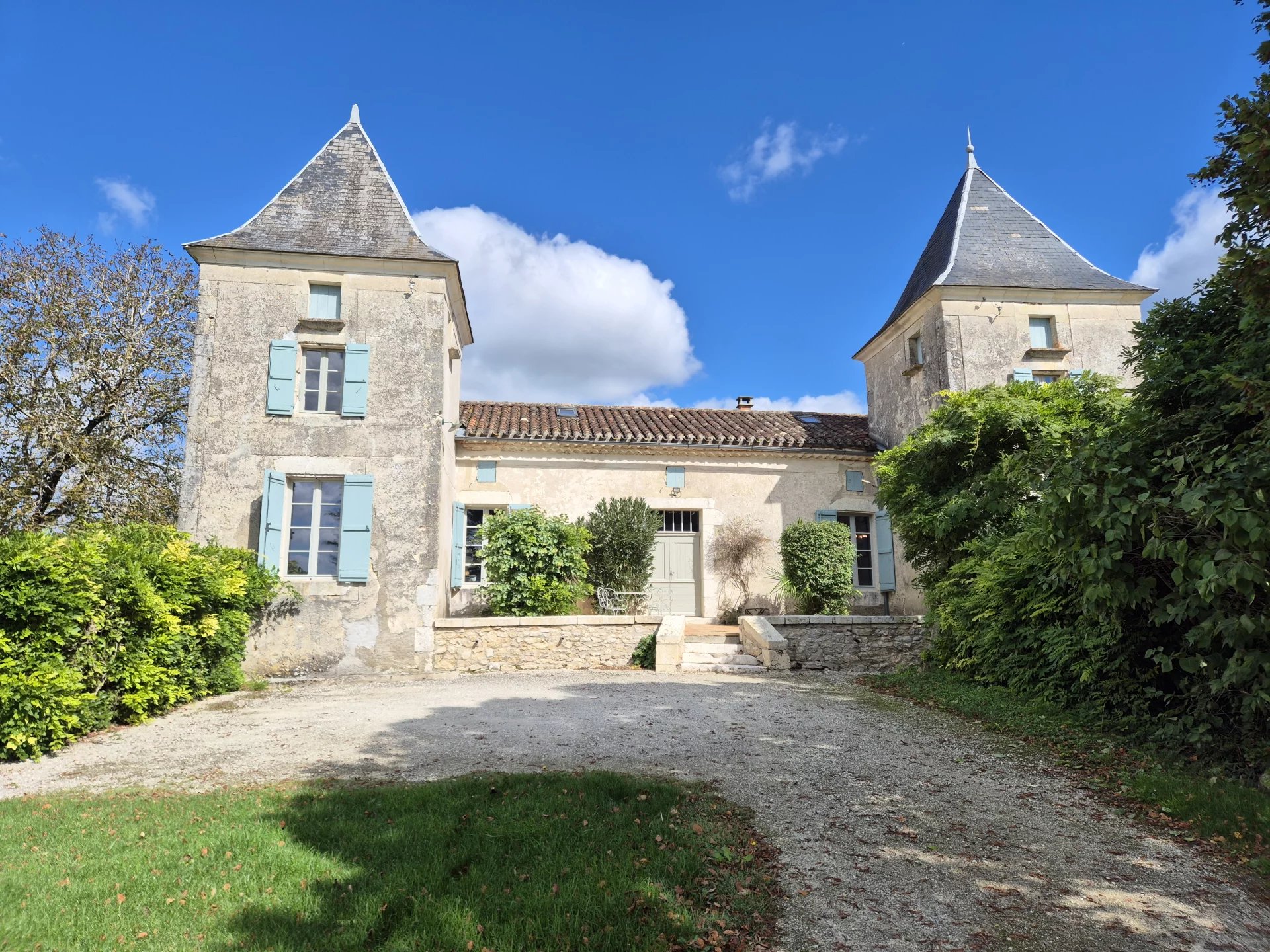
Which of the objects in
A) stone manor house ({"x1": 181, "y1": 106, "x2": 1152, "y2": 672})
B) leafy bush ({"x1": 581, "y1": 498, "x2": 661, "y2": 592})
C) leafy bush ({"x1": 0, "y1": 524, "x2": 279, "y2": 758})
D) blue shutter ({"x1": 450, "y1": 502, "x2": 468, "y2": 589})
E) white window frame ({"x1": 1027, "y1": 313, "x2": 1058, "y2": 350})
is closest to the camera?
leafy bush ({"x1": 0, "y1": 524, "x2": 279, "y2": 758})

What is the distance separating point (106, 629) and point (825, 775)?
6370 millimetres

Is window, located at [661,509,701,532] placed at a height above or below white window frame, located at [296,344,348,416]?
below

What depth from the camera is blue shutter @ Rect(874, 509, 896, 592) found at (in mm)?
13641

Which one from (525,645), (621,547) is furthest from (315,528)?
(621,547)

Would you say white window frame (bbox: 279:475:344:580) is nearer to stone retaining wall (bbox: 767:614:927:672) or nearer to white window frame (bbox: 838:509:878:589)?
stone retaining wall (bbox: 767:614:927:672)

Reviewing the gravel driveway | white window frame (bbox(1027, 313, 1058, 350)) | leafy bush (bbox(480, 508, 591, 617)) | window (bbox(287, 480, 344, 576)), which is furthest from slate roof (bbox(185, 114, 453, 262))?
white window frame (bbox(1027, 313, 1058, 350))

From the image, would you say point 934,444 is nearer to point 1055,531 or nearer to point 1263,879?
point 1055,531

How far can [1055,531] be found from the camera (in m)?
4.72

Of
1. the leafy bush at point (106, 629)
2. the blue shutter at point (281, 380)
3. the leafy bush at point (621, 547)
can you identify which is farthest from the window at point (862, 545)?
the leafy bush at point (106, 629)

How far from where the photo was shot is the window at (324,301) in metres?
11.5

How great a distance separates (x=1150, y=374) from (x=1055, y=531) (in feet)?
5.14

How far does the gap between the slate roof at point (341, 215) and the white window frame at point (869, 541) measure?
28.5ft

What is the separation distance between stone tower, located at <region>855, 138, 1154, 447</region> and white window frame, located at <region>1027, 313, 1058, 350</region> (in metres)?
0.01

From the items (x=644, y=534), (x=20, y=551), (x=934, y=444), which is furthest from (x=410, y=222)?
(x=934, y=444)
